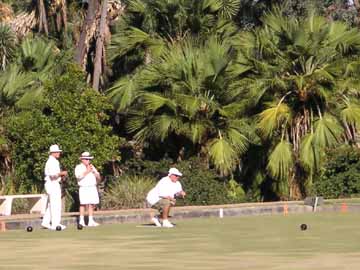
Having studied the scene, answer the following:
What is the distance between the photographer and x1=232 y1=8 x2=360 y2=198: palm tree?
26.8 metres

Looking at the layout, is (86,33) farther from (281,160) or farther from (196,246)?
(196,246)

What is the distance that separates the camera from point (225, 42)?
28.5 meters

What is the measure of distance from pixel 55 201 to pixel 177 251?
5.69 m

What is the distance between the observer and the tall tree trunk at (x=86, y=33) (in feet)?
98.1

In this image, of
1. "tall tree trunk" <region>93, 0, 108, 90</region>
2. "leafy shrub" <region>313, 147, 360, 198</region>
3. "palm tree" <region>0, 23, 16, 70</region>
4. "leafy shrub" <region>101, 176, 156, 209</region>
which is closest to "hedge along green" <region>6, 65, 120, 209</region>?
"leafy shrub" <region>101, 176, 156, 209</region>

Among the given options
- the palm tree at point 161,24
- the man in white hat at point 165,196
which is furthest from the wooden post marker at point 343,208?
the palm tree at point 161,24

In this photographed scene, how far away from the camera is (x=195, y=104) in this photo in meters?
26.8

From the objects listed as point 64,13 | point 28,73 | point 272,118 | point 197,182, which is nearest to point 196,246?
point 197,182

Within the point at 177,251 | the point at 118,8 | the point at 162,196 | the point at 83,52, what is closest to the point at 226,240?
the point at 177,251

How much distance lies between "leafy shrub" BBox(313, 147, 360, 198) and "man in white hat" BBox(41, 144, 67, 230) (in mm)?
9405

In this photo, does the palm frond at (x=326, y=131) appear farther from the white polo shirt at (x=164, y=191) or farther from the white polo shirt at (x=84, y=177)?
the white polo shirt at (x=84, y=177)

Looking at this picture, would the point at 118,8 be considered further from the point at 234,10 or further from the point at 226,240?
the point at 226,240

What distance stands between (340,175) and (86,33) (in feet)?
24.8

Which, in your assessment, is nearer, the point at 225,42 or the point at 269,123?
the point at 269,123
